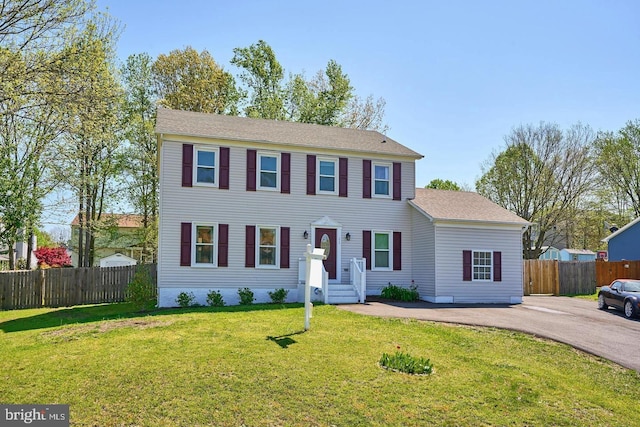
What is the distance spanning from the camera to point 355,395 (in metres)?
6.93

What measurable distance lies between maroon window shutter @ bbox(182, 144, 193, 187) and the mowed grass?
6.51 meters

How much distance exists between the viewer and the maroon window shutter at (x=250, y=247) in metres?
16.7

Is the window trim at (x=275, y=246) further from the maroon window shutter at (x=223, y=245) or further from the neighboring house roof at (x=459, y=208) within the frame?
the neighboring house roof at (x=459, y=208)

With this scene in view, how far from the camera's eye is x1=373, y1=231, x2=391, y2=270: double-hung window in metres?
18.5

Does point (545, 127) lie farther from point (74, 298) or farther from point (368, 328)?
point (74, 298)

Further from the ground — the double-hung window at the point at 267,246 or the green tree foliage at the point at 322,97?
the green tree foliage at the point at 322,97

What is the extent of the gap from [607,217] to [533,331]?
30.5 metres

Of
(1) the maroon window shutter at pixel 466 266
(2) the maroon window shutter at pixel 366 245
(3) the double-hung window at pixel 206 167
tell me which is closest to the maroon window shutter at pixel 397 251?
(2) the maroon window shutter at pixel 366 245

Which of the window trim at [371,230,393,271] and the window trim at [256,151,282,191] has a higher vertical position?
the window trim at [256,151,282,191]

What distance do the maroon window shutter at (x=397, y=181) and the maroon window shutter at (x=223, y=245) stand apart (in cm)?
696

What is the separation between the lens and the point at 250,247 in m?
16.8

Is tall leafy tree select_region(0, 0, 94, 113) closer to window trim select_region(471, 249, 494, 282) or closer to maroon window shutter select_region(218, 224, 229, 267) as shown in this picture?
maroon window shutter select_region(218, 224, 229, 267)

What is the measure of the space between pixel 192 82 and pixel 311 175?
16.3m

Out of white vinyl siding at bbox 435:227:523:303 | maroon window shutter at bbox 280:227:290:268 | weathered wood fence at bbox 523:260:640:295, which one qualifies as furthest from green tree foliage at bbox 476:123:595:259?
maroon window shutter at bbox 280:227:290:268
